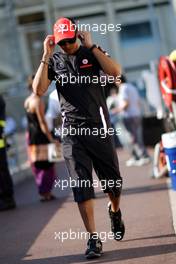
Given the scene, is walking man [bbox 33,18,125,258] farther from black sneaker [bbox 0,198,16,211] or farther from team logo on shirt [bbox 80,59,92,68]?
black sneaker [bbox 0,198,16,211]

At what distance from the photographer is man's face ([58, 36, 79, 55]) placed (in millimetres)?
7129

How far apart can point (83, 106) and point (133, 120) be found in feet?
28.9

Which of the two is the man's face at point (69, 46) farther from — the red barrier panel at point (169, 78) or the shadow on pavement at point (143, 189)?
the shadow on pavement at point (143, 189)

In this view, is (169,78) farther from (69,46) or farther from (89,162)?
(69,46)

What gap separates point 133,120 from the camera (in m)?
16.1

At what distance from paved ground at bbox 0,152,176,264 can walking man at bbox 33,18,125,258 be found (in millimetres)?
406

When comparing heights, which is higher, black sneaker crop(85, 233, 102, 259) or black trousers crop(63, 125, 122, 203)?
black trousers crop(63, 125, 122, 203)

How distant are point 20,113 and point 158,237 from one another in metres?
22.8

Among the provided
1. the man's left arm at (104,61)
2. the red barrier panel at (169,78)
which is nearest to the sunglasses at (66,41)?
the man's left arm at (104,61)

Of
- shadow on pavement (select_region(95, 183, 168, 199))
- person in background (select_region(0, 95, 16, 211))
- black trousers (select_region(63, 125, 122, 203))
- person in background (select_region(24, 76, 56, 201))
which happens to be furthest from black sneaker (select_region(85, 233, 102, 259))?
person in background (select_region(24, 76, 56, 201))

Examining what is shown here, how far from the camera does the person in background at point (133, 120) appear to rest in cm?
1593

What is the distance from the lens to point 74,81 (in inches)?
286

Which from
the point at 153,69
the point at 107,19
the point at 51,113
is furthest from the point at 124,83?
the point at 107,19

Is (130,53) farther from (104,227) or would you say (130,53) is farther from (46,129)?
(104,227)
